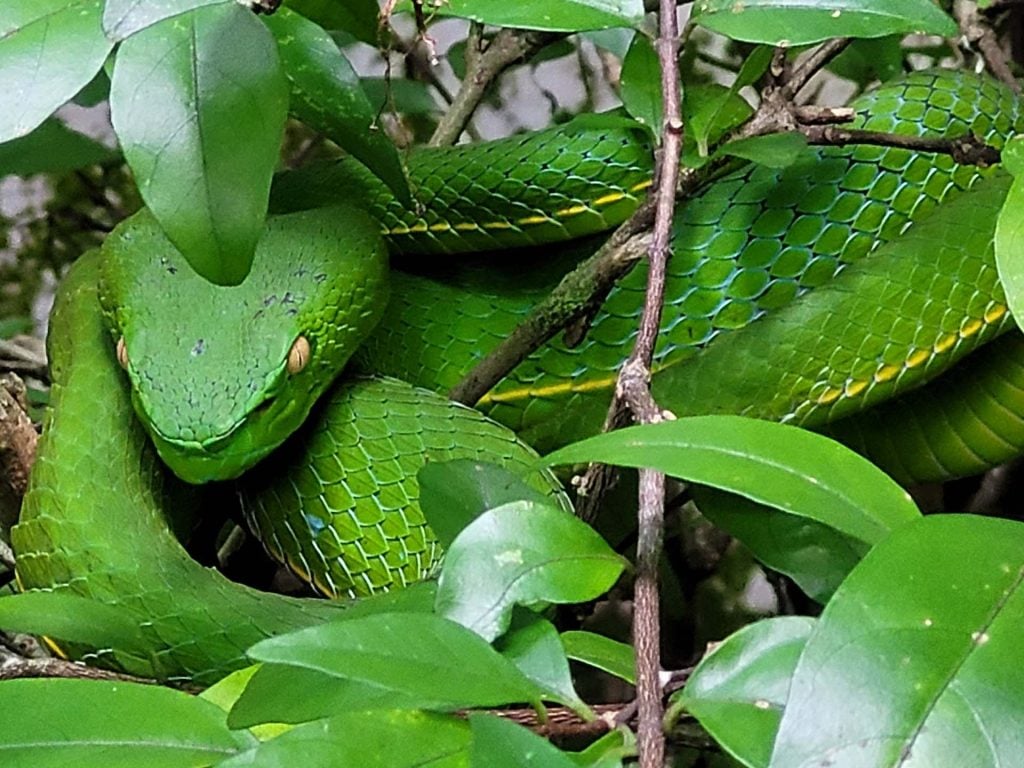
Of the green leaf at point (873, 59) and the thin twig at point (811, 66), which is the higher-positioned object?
the thin twig at point (811, 66)

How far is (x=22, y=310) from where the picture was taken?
2.38 metres

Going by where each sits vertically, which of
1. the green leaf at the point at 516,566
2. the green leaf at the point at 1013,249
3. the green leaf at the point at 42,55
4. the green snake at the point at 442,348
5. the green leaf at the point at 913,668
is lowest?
the green snake at the point at 442,348

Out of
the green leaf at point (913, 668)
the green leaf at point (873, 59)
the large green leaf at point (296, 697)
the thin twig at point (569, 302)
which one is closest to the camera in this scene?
the green leaf at point (913, 668)

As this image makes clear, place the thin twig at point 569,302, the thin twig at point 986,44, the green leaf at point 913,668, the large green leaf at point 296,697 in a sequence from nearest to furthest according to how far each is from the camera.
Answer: the green leaf at point 913,668
the large green leaf at point 296,697
the thin twig at point 569,302
the thin twig at point 986,44

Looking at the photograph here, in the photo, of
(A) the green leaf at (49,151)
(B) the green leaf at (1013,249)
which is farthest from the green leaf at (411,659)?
(A) the green leaf at (49,151)

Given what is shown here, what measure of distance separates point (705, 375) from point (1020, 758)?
0.79m

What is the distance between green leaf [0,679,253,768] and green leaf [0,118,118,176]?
3.22 feet

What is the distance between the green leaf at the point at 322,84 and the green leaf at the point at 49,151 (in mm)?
597

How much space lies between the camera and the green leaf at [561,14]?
0.80 m

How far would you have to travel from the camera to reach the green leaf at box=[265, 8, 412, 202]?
934 millimetres

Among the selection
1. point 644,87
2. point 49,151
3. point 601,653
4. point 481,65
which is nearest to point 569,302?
point 644,87

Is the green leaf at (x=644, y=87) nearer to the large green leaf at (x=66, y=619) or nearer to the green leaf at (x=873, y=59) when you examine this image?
the large green leaf at (x=66, y=619)

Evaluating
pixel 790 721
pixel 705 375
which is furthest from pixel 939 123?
pixel 790 721

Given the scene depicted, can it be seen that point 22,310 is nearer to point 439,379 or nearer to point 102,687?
point 439,379
